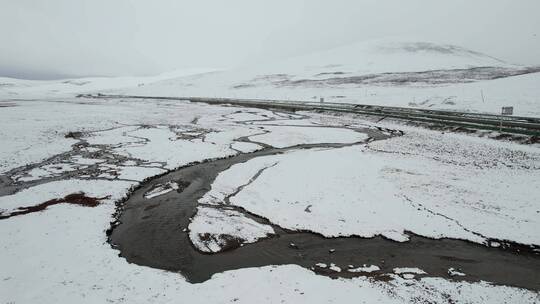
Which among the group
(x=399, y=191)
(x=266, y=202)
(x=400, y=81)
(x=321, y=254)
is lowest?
(x=321, y=254)

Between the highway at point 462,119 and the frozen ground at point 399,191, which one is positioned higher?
the highway at point 462,119

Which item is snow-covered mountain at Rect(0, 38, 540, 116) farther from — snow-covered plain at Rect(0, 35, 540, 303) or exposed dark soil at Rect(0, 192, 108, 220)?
exposed dark soil at Rect(0, 192, 108, 220)

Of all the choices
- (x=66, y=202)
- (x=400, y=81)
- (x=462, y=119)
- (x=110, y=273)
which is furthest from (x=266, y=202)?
(x=400, y=81)

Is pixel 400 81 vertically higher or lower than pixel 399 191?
higher

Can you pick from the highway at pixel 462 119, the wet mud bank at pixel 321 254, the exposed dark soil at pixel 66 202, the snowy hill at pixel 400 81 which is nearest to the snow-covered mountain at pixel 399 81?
the snowy hill at pixel 400 81

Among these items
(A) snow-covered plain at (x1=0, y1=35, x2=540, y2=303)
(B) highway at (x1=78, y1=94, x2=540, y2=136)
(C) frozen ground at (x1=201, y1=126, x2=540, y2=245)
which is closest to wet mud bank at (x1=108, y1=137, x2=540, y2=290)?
(A) snow-covered plain at (x1=0, y1=35, x2=540, y2=303)

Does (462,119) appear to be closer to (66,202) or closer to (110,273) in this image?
(110,273)

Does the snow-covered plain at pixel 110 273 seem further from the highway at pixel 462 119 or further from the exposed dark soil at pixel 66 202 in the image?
the highway at pixel 462 119

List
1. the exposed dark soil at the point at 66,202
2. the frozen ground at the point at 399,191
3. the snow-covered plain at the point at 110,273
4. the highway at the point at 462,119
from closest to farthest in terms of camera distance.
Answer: the snow-covered plain at the point at 110,273 → the frozen ground at the point at 399,191 → the exposed dark soil at the point at 66,202 → the highway at the point at 462,119
